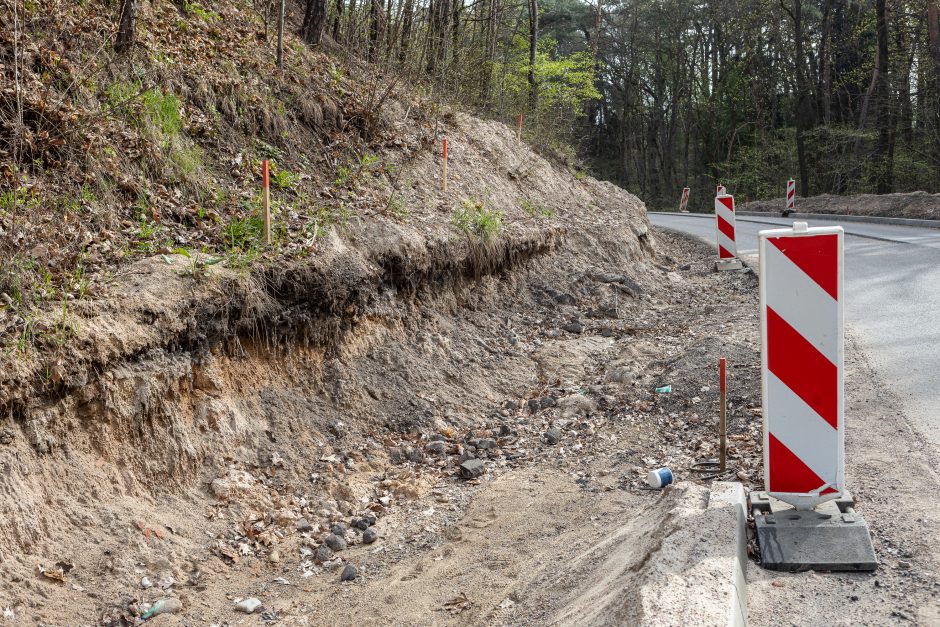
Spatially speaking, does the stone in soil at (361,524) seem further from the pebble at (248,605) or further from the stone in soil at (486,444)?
the stone in soil at (486,444)

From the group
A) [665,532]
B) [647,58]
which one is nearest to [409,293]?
[665,532]

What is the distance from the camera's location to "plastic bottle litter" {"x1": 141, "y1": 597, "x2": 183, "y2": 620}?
4.01 metres

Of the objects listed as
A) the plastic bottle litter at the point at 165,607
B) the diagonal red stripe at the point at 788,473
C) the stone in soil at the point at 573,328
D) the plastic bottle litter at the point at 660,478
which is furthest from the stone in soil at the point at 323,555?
the stone in soil at the point at 573,328

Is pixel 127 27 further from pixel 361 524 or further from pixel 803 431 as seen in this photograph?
pixel 803 431

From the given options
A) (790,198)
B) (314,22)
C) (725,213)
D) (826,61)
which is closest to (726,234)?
(725,213)

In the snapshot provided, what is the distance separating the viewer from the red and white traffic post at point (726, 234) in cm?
1274

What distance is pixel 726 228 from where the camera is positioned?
1300cm

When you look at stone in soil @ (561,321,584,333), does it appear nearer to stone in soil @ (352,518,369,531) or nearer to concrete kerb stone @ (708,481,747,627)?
stone in soil @ (352,518,369,531)

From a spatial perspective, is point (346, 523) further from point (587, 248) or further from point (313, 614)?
point (587, 248)

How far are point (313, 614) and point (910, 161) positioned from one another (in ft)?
101

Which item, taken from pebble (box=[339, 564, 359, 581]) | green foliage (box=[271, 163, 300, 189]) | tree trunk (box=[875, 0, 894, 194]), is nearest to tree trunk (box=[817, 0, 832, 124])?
tree trunk (box=[875, 0, 894, 194])

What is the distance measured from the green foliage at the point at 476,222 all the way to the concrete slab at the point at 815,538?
5.79m

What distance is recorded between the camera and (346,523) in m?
5.12

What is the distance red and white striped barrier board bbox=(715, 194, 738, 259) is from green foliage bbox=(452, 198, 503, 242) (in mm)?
5333
